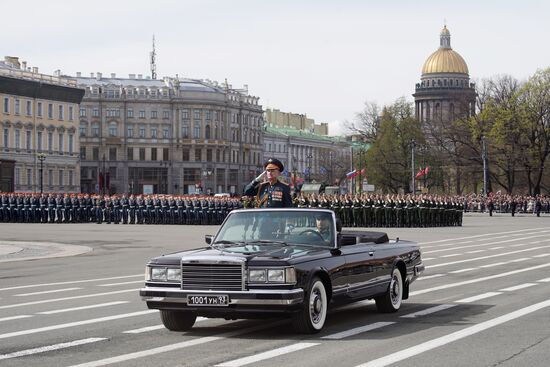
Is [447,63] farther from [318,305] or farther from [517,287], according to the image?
[318,305]

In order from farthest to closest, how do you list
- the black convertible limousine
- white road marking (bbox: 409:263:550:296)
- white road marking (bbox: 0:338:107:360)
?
white road marking (bbox: 409:263:550:296) → the black convertible limousine → white road marking (bbox: 0:338:107:360)

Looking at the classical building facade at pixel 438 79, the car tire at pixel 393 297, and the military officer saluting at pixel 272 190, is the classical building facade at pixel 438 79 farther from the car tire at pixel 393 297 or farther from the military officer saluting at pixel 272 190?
the car tire at pixel 393 297

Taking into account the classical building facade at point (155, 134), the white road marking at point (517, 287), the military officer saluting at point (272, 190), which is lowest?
the white road marking at point (517, 287)

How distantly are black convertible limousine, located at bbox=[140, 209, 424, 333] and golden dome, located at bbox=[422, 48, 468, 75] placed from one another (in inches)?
7129

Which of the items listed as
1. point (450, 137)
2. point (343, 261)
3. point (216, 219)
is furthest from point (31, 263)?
point (450, 137)

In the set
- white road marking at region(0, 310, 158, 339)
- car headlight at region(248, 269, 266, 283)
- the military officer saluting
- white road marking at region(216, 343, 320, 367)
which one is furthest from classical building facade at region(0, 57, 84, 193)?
white road marking at region(216, 343, 320, 367)

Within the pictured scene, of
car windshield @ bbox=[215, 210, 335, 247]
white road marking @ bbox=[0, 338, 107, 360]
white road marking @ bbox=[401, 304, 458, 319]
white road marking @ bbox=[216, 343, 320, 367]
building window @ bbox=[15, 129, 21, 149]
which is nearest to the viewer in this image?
white road marking @ bbox=[216, 343, 320, 367]

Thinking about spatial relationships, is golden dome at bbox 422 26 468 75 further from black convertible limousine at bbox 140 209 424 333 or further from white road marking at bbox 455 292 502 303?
black convertible limousine at bbox 140 209 424 333

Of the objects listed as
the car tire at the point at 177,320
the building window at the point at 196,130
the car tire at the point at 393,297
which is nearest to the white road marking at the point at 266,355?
the car tire at the point at 177,320

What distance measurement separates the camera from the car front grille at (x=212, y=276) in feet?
41.0

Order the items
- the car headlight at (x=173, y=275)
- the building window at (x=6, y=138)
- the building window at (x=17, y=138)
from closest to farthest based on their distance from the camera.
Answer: the car headlight at (x=173, y=275) → the building window at (x=6, y=138) → the building window at (x=17, y=138)

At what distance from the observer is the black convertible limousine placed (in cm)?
1245

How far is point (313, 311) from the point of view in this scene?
1291 cm

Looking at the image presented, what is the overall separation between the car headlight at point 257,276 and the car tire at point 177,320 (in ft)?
3.81
